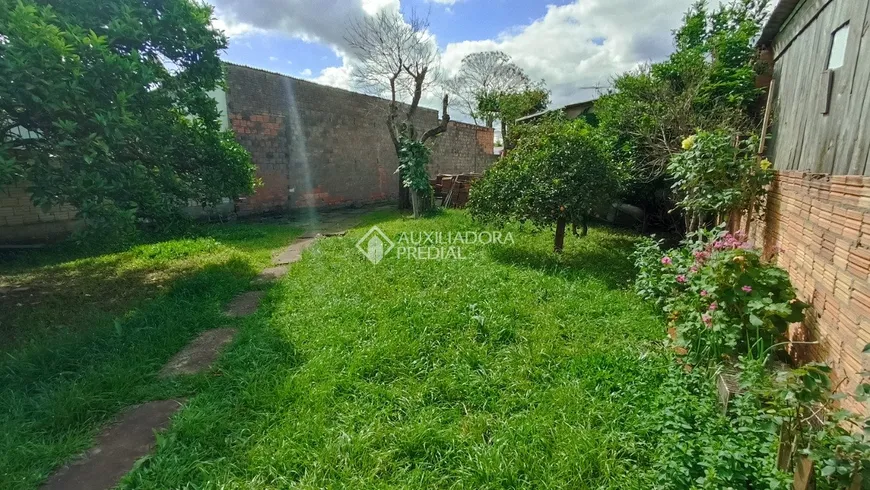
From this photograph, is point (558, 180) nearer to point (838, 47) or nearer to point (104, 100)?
point (838, 47)

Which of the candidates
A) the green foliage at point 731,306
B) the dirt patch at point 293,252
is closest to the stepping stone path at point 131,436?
the dirt patch at point 293,252

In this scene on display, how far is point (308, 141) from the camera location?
10.6m

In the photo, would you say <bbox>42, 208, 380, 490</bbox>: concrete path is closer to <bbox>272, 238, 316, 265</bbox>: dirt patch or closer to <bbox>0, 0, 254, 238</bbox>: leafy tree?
→ <bbox>0, 0, 254, 238</bbox>: leafy tree

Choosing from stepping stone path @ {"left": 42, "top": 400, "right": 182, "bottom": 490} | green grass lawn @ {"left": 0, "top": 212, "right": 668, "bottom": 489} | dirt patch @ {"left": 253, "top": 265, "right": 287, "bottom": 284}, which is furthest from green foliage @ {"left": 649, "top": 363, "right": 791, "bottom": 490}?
dirt patch @ {"left": 253, "top": 265, "right": 287, "bottom": 284}

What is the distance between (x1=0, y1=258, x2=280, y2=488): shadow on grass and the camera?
79.4 inches

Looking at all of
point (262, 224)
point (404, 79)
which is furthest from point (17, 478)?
point (404, 79)

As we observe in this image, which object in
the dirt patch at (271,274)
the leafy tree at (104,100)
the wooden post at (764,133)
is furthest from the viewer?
the dirt patch at (271,274)

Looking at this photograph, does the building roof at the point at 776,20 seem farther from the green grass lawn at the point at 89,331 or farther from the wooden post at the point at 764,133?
the green grass lawn at the point at 89,331

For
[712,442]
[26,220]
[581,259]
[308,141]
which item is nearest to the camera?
[712,442]

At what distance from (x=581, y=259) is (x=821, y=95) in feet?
10.4

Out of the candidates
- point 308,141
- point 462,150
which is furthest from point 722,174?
point 462,150

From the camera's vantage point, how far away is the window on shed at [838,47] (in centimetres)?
218

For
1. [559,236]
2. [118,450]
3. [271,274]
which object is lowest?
[118,450]

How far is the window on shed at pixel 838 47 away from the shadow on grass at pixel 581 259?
2493mm
